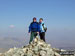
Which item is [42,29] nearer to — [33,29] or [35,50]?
[33,29]

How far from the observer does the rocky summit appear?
896 inches

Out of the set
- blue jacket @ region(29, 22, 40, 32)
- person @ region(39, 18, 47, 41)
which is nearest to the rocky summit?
person @ region(39, 18, 47, 41)

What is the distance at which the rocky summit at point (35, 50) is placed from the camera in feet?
74.7

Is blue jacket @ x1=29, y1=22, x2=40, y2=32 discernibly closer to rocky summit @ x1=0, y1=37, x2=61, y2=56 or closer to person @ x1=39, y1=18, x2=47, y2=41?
person @ x1=39, y1=18, x2=47, y2=41

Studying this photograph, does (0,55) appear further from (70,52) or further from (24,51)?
(70,52)

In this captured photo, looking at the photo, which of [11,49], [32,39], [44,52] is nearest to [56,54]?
[44,52]

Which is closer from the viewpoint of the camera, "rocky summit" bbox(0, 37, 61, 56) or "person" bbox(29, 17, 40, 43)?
"rocky summit" bbox(0, 37, 61, 56)

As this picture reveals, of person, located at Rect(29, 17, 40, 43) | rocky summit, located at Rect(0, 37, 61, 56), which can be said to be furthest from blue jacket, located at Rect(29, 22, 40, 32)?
rocky summit, located at Rect(0, 37, 61, 56)

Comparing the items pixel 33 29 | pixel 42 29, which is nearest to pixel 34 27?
pixel 33 29

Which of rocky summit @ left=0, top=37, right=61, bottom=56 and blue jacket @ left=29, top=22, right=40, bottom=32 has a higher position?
blue jacket @ left=29, top=22, right=40, bottom=32

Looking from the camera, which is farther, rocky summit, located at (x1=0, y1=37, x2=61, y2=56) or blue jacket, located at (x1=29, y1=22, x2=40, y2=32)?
blue jacket, located at (x1=29, y1=22, x2=40, y2=32)

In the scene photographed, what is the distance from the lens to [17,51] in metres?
23.5

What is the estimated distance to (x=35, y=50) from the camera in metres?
23.0

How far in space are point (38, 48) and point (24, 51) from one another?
1542mm
